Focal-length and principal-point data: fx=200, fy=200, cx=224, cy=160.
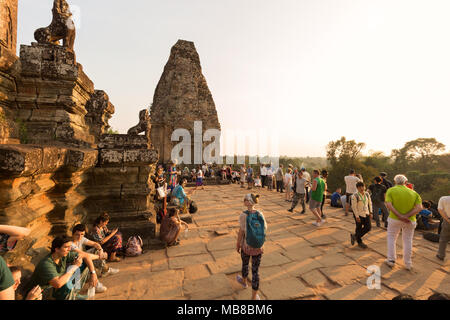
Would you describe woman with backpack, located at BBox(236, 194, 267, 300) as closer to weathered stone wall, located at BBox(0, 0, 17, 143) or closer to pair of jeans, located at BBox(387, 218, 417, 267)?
pair of jeans, located at BBox(387, 218, 417, 267)

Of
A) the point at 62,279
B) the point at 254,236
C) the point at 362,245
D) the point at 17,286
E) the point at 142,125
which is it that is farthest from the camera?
the point at 142,125

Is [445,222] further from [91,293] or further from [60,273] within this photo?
[60,273]

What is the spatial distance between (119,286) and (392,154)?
45.2 metres

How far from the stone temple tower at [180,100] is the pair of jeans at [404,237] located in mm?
16574

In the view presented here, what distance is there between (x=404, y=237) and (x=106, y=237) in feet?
15.8

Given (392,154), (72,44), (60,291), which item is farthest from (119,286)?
(392,154)

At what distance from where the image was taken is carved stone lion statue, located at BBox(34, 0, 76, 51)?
3334mm

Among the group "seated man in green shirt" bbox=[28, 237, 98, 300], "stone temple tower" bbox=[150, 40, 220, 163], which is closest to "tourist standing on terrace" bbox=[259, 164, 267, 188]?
"stone temple tower" bbox=[150, 40, 220, 163]

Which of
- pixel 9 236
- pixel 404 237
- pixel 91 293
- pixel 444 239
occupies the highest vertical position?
pixel 9 236

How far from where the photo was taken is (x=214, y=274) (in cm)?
295

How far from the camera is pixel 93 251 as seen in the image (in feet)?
9.38

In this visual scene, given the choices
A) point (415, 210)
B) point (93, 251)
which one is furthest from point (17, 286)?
point (415, 210)

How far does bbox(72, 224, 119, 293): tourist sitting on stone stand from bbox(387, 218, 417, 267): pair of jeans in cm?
434

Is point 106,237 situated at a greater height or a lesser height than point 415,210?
lesser
